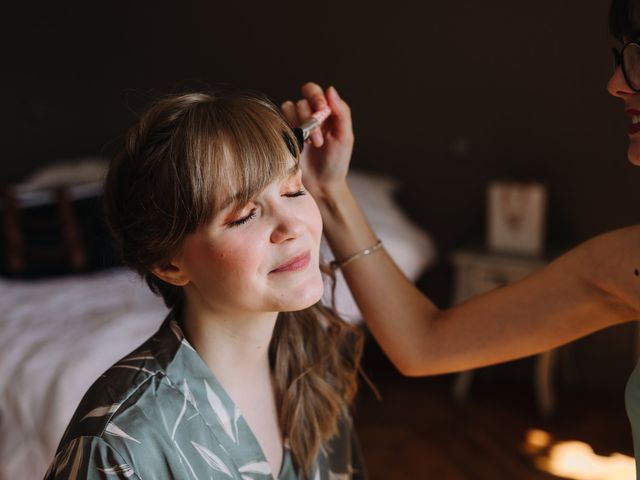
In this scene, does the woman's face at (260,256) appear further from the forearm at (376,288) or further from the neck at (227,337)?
the forearm at (376,288)

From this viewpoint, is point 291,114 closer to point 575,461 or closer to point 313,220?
point 313,220

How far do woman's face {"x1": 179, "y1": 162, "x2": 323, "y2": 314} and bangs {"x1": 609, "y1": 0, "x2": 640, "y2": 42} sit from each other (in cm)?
51

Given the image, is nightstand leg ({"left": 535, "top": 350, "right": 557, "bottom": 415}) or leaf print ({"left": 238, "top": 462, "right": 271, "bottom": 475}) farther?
nightstand leg ({"left": 535, "top": 350, "right": 557, "bottom": 415})

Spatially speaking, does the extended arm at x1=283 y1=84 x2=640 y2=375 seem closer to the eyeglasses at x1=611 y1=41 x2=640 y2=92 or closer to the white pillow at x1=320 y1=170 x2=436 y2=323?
the eyeglasses at x1=611 y1=41 x2=640 y2=92

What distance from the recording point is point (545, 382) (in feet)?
9.43

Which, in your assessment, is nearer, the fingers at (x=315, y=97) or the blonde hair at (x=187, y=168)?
the blonde hair at (x=187, y=168)

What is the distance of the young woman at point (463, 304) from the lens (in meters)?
1.11

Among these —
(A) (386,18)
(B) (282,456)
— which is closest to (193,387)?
(B) (282,456)

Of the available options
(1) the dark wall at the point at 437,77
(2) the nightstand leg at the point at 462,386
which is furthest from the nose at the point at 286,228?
(2) the nightstand leg at the point at 462,386

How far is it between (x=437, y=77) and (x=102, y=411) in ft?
8.57

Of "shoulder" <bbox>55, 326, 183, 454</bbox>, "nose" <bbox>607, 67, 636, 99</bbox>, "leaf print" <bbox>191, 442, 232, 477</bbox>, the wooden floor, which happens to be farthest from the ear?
the wooden floor

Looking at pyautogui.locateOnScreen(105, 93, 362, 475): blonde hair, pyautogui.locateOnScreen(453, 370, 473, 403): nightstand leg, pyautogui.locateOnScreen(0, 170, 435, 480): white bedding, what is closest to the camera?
pyautogui.locateOnScreen(105, 93, 362, 475): blonde hair

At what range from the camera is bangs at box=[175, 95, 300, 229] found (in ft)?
3.12

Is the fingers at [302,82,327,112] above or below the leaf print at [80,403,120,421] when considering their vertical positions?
above
